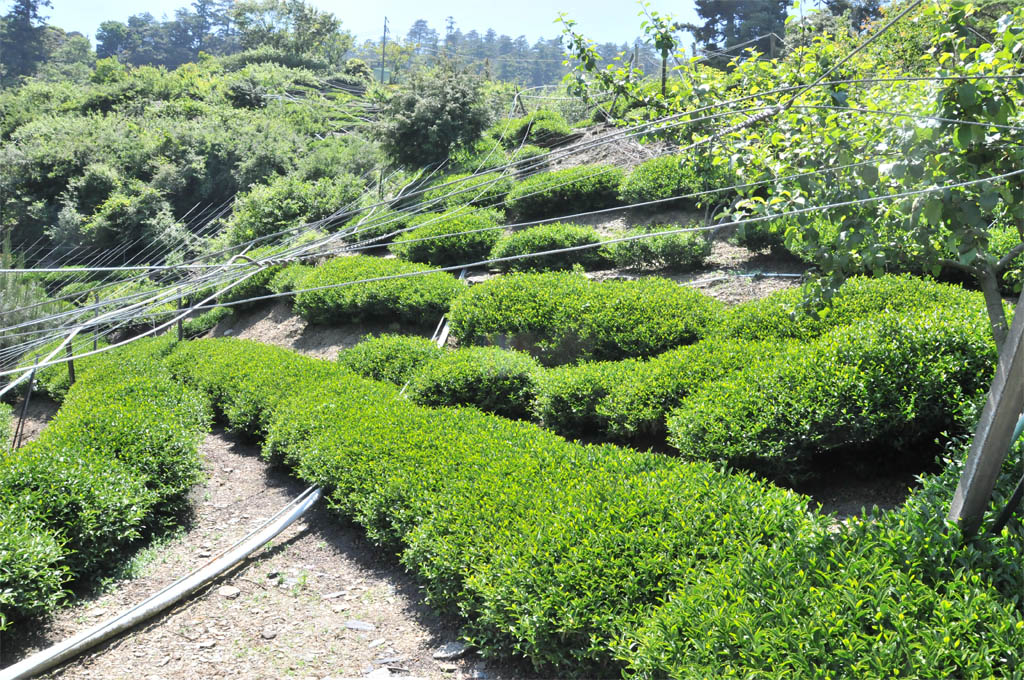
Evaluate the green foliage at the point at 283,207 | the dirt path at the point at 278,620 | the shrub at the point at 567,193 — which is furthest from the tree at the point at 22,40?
the dirt path at the point at 278,620

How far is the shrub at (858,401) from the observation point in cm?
437

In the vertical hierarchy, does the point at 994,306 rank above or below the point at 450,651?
above

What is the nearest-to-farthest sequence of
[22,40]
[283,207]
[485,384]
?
[485,384] → [283,207] → [22,40]

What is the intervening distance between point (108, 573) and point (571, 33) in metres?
6.15

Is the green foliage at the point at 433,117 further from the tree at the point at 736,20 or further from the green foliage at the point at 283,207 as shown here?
the tree at the point at 736,20

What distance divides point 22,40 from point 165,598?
59584mm

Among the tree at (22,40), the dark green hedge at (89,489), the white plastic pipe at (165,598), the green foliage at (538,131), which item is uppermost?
the tree at (22,40)

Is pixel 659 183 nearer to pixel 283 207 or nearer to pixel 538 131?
pixel 538 131

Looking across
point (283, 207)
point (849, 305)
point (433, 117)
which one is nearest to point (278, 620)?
point (849, 305)

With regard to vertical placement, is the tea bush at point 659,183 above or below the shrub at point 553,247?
above

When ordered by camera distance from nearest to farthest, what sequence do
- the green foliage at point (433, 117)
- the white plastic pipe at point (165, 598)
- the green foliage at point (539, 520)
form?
the green foliage at point (539, 520)
the white plastic pipe at point (165, 598)
the green foliage at point (433, 117)

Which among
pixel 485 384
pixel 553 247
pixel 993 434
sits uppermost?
pixel 553 247

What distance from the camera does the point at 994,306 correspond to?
3225mm

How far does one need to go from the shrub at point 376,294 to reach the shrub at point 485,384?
2320 mm
